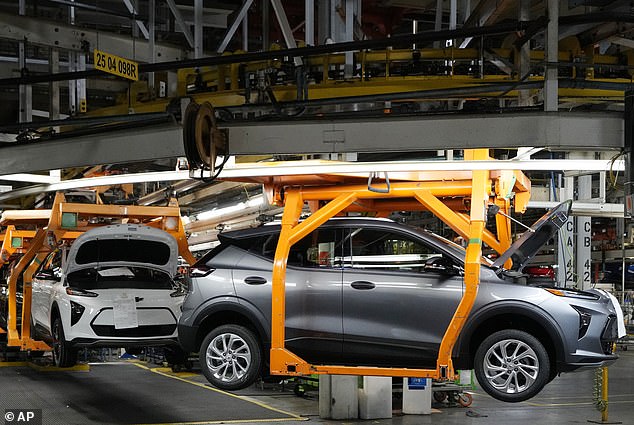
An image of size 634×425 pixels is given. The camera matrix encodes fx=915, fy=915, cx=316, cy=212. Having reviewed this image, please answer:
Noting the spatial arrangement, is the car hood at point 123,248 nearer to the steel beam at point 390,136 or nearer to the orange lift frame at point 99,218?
the orange lift frame at point 99,218

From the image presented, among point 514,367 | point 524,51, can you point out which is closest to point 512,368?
point 514,367

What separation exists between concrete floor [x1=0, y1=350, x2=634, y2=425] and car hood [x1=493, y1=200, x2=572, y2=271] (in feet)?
24.6

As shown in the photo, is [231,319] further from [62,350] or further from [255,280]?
[62,350]

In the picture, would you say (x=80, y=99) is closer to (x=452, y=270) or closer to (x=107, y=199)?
(x=452, y=270)

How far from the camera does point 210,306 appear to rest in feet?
25.6

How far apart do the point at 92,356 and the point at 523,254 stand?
54.4 feet

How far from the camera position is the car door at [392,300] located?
711cm

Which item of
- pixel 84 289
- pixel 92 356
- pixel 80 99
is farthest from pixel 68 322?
pixel 92 356

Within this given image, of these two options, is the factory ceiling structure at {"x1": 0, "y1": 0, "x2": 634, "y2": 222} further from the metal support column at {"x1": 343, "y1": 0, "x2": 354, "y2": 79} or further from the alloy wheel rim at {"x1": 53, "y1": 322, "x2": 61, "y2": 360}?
the alloy wheel rim at {"x1": 53, "y1": 322, "x2": 61, "y2": 360}

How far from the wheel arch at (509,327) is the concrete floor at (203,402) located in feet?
23.5

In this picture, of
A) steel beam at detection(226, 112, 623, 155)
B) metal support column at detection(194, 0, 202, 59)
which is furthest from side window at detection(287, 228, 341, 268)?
metal support column at detection(194, 0, 202, 59)

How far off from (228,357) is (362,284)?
4.46 feet

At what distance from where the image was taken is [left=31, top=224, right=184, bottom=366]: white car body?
9.62 metres

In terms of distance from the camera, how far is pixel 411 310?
7.14 metres
